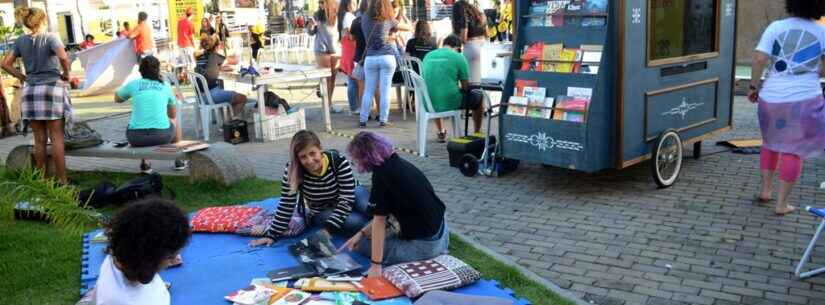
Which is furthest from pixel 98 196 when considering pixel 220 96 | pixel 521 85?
pixel 521 85

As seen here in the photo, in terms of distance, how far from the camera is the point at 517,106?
6297 mm

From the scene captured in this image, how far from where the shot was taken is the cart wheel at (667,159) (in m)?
6.06

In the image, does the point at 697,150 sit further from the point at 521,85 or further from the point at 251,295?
the point at 251,295

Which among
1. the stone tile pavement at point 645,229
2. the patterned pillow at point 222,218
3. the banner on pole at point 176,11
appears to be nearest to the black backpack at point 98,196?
the patterned pillow at point 222,218

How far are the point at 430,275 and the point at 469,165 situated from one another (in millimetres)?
2829

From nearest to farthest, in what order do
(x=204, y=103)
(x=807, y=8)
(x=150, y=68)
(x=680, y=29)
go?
(x=807, y=8) < (x=680, y=29) < (x=150, y=68) < (x=204, y=103)

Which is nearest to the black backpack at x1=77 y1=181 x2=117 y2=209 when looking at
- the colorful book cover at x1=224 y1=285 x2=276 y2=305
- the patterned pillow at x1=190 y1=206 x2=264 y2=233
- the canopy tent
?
the patterned pillow at x1=190 y1=206 x2=264 y2=233

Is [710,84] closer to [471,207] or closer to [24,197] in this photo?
[471,207]

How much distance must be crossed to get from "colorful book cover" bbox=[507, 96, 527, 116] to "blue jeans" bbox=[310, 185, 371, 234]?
1.64 meters

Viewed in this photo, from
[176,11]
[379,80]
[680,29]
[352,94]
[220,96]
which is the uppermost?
[176,11]

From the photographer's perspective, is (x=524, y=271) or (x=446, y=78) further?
(x=446, y=78)

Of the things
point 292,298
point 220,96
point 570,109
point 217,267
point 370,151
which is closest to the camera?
point 292,298

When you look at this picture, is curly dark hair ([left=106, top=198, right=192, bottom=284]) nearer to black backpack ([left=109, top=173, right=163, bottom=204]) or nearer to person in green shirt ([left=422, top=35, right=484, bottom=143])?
black backpack ([left=109, top=173, right=163, bottom=204])

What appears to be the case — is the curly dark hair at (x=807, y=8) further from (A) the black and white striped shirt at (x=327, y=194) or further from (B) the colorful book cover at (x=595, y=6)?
(A) the black and white striped shirt at (x=327, y=194)
